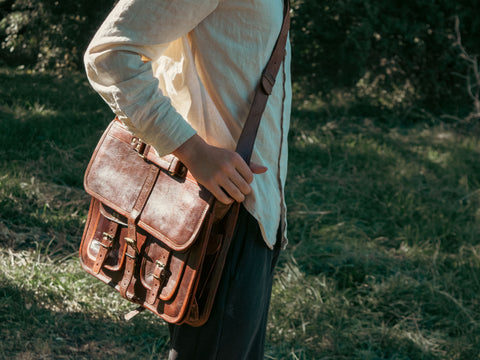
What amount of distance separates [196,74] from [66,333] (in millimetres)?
1734

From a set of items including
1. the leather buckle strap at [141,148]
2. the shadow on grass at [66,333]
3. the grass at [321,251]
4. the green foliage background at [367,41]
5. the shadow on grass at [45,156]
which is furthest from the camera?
the green foliage background at [367,41]

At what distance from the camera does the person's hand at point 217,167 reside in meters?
1.10

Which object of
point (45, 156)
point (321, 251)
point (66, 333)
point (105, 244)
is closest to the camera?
point (105, 244)

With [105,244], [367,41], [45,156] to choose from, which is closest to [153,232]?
[105,244]

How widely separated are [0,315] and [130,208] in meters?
1.56

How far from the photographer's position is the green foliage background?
19.4 feet

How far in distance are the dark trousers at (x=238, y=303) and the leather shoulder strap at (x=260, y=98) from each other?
144 mm

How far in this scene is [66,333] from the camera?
2463mm

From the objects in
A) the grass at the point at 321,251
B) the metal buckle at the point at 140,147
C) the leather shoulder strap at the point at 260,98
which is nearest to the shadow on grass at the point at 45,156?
the grass at the point at 321,251

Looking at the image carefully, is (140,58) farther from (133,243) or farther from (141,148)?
(133,243)

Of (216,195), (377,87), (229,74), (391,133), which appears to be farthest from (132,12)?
(377,87)

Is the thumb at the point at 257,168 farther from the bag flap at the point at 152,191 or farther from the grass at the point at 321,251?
the grass at the point at 321,251

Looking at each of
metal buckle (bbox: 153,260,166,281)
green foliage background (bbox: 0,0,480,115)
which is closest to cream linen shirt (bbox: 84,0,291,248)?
metal buckle (bbox: 153,260,166,281)

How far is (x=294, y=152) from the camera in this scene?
16.8ft
